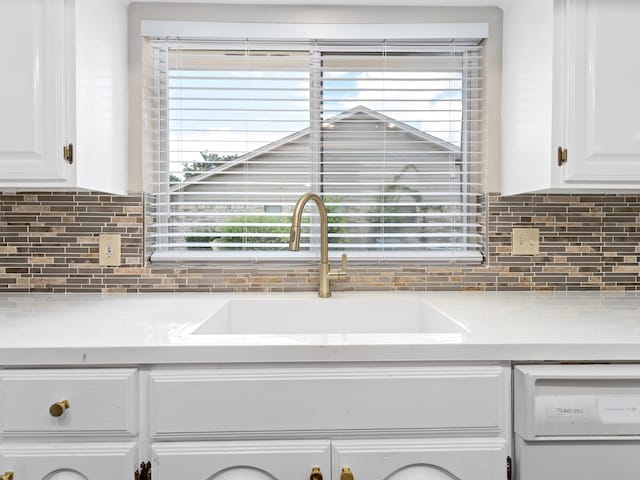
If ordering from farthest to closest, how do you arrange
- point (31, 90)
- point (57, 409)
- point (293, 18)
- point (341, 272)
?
point (293, 18)
point (341, 272)
point (31, 90)
point (57, 409)

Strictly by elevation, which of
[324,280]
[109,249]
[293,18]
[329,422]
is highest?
[293,18]

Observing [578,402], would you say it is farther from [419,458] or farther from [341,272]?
[341,272]

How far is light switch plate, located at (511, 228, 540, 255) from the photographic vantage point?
1859 mm

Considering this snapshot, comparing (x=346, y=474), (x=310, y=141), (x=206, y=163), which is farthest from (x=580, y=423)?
(x=206, y=163)

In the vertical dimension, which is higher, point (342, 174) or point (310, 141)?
point (310, 141)

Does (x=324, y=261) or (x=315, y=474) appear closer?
(x=315, y=474)

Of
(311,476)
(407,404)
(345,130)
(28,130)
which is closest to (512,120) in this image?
(345,130)

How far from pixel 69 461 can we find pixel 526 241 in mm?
1693

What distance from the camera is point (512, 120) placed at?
1751 millimetres

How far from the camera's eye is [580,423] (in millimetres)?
1104

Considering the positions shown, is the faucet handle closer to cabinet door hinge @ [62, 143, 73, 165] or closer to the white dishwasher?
the white dishwasher

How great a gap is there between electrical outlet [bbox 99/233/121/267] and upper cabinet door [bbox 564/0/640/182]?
5.36ft

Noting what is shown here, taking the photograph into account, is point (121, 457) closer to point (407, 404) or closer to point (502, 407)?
point (407, 404)

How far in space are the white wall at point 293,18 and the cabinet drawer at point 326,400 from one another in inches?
39.9
